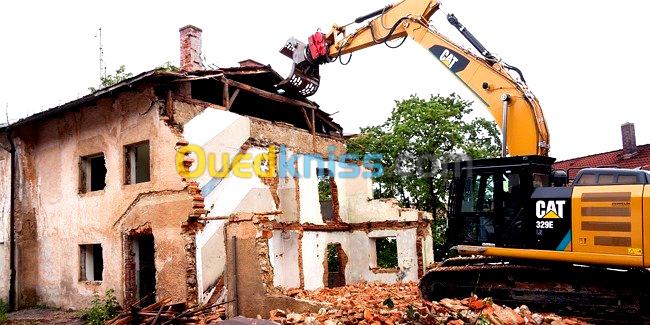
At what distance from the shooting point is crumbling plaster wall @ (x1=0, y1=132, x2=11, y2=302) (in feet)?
46.3

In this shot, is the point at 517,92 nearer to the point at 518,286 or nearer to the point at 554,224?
the point at 554,224

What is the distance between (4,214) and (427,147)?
13.8 m

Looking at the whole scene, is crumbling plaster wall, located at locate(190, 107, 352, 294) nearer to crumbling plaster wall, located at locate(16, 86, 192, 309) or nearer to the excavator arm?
crumbling plaster wall, located at locate(16, 86, 192, 309)

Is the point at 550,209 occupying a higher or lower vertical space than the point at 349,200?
higher

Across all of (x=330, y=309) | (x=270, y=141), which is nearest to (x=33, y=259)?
(x=270, y=141)

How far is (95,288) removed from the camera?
483 inches

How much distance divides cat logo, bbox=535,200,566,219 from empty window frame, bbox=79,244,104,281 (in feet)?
33.0

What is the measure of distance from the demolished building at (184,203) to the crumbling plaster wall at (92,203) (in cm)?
3

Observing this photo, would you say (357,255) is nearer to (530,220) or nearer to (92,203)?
(92,203)

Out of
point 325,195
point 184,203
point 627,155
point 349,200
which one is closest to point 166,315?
point 184,203

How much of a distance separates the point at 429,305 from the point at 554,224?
2.24 metres

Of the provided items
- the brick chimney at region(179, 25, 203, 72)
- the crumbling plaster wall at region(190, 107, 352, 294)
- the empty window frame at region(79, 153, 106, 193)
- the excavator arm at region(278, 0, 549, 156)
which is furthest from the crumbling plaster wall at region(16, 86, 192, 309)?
the excavator arm at region(278, 0, 549, 156)

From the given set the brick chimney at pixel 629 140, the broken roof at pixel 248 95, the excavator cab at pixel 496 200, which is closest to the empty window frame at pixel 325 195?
the broken roof at pixel 248 95

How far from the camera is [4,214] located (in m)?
14.5
